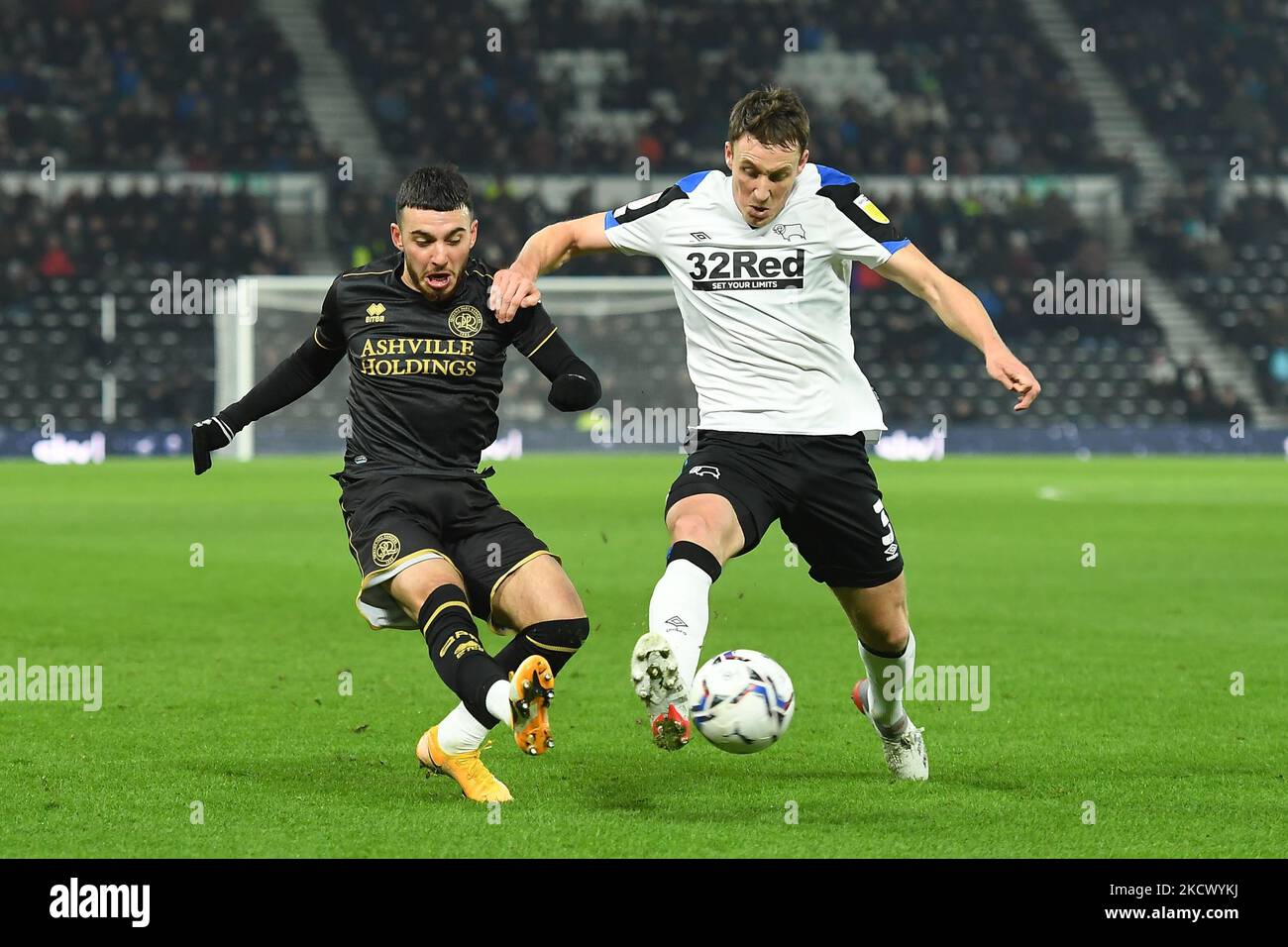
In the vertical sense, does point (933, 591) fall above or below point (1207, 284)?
below

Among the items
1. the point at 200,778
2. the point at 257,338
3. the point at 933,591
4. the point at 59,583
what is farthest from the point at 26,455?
the point at 200,778

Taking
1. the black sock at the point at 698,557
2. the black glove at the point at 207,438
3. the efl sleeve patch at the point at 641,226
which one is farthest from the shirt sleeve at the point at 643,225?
the black glove at the point at 207,438

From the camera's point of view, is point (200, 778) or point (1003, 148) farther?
point (1003, 148)

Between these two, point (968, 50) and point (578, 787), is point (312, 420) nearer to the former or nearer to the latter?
point (968, 50)

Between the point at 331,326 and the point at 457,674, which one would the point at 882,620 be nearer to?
the point at 457,674

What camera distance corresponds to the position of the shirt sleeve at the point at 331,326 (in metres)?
6.21

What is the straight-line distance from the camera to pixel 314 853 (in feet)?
15.9

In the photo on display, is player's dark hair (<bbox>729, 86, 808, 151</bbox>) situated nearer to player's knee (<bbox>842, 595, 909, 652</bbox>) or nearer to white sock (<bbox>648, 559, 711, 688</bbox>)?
white sock (<bbox>648, 559, 711, 688</bbox>)

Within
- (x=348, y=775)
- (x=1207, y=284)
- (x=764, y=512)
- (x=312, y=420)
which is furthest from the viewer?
(x=1207, y=284)

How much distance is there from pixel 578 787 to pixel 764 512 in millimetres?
1101

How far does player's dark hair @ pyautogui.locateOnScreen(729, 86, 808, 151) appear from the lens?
568cm

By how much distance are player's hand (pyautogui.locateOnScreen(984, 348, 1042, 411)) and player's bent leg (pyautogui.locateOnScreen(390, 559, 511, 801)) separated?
1.74 m

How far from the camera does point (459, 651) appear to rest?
546 cm

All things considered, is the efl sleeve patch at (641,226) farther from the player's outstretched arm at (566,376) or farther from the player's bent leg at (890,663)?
the player's bent leg at (890,663)
